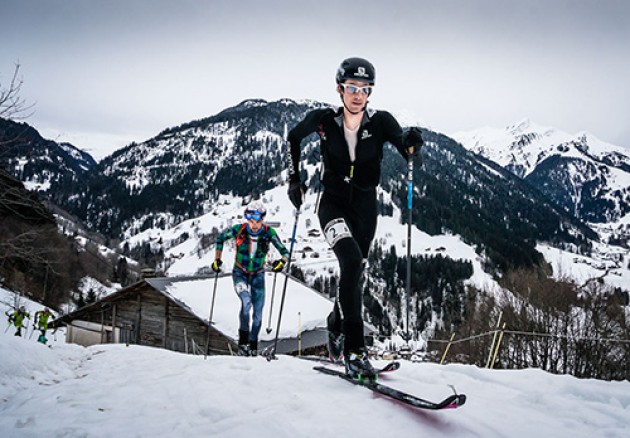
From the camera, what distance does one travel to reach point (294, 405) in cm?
309

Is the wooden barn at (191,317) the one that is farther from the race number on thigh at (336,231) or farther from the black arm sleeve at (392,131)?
the black arm sleeve at (392,131)

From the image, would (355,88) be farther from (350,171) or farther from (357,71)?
(350,171)

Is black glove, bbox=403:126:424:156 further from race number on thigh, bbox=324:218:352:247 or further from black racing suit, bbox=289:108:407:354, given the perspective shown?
race number on thigh, bbox=324:218:352:247

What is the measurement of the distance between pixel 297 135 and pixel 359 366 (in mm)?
2448

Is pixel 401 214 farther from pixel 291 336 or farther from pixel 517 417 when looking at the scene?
pixel 517 417

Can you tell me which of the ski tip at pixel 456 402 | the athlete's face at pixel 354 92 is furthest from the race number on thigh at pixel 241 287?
the ski tip at pixel 456 402

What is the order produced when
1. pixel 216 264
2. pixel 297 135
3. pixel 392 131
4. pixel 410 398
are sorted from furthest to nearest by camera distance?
1. pixel 216 264
2. pixel 297 135
3. pixel 392 131
4. pixel 410 398

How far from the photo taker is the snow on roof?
1688 centimetres

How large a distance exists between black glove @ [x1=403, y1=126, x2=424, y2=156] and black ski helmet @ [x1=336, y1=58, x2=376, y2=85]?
0.64m

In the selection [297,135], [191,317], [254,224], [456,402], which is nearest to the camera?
[456,402]

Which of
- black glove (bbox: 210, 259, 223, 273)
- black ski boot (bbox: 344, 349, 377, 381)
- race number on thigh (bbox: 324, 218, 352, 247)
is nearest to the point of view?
black ski boot (bbox: 344, 349, 377, 381)

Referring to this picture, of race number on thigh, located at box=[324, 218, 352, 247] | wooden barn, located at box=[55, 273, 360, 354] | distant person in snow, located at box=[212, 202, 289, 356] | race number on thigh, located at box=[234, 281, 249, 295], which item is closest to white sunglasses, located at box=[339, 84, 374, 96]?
race number on thigh, located at box=[324, 218, 352, 247]

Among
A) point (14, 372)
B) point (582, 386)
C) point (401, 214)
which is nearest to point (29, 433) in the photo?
point (14, 372)

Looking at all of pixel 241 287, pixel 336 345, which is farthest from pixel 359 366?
pixel 241 287
